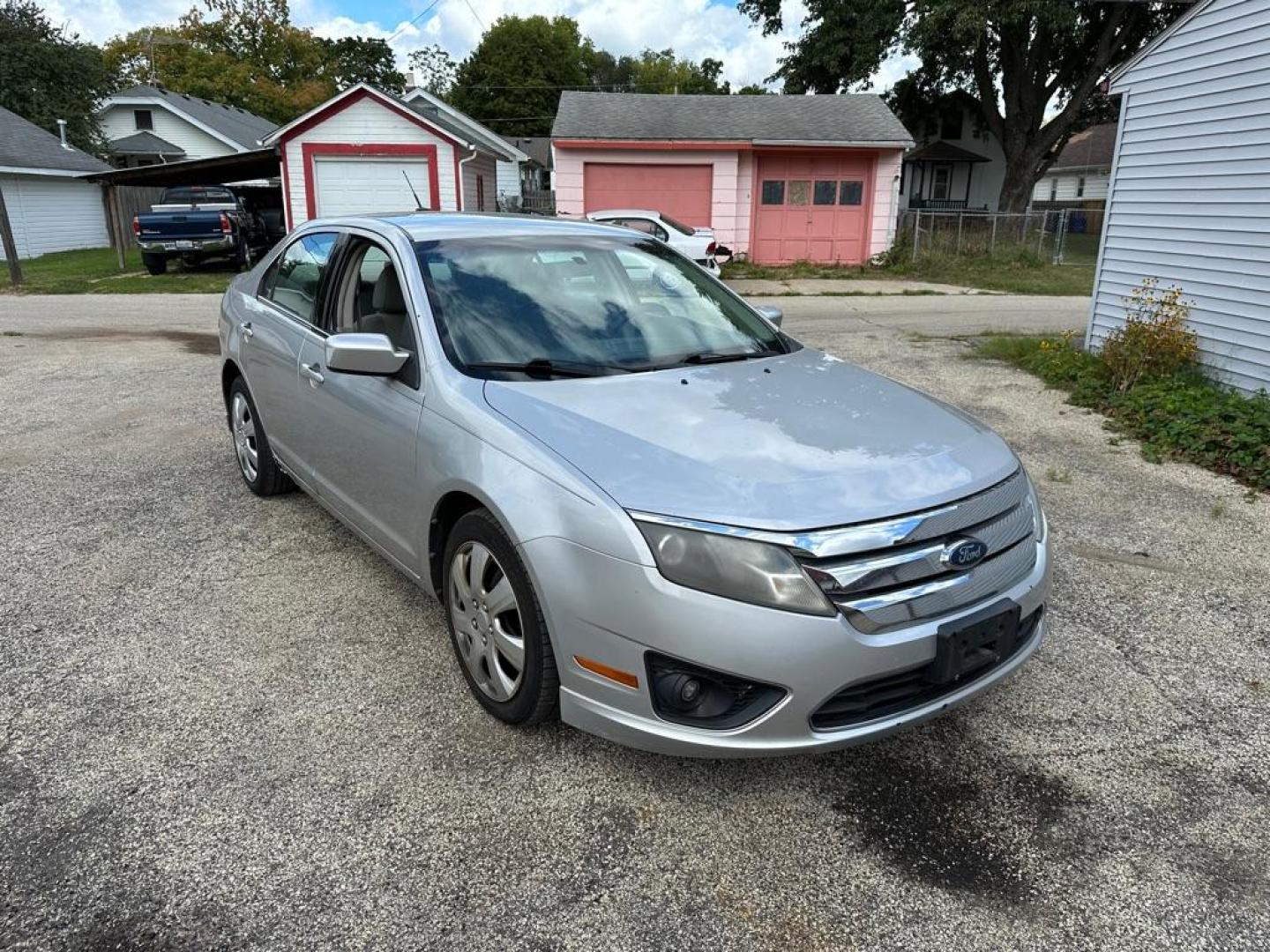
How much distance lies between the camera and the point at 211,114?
36.5 meters

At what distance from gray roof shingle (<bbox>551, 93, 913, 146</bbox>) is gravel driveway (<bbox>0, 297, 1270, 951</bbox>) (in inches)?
694

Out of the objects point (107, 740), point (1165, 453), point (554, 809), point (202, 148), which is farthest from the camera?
point (202, 148)

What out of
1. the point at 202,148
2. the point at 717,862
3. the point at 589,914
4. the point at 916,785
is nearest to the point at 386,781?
the point at 589,914

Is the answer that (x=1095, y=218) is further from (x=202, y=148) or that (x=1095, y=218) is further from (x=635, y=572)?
(x=635, y=572)

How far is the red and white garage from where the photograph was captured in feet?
66.6

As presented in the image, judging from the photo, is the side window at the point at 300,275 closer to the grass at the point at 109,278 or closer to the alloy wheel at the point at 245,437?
the alloy wheel at the point at 245,437

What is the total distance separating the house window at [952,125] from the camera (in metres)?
34.7

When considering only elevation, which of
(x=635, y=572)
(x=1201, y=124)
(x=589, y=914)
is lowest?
(x=589, y=914)

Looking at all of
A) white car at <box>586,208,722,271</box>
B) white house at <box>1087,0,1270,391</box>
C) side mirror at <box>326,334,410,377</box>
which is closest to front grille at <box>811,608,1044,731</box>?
side mirror at <box>326,334,410,377</box>

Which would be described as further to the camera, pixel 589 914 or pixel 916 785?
pixel 916 785

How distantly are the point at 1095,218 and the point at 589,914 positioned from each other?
134 ft

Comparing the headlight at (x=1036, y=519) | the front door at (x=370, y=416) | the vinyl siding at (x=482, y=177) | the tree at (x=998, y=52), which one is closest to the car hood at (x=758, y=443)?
the headlight at (x=1036, y=519)

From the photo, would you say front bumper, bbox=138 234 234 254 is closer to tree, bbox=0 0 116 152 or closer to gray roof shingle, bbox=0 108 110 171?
gray roof shingle, bbox=0 108 110 171

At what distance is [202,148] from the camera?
1407 inches
